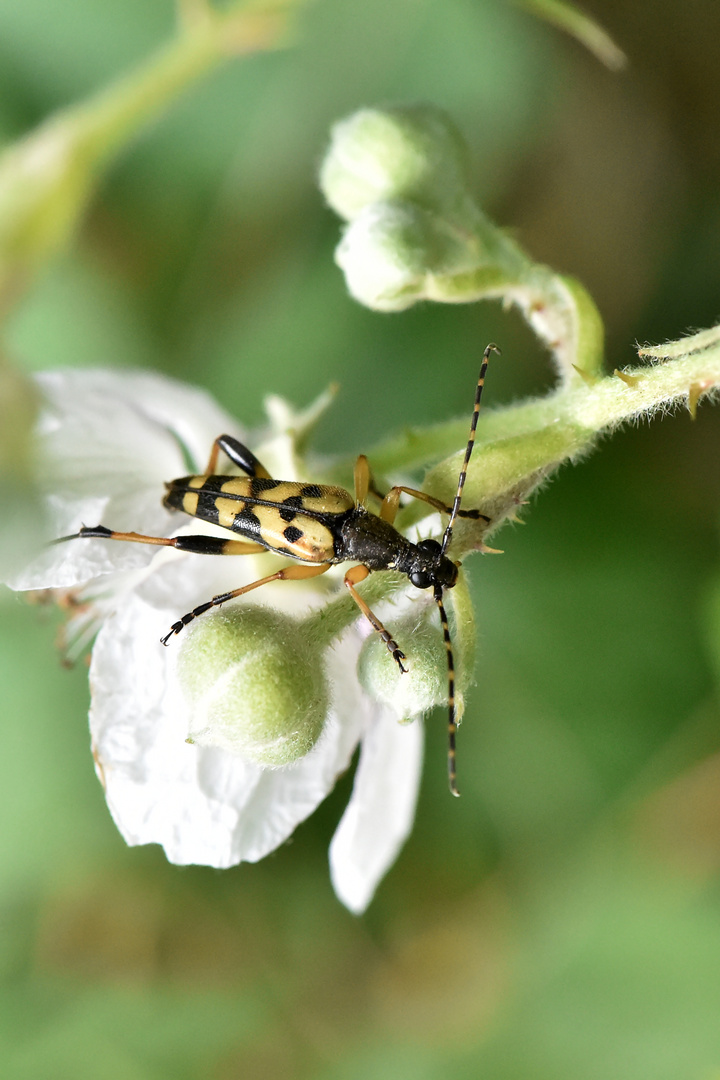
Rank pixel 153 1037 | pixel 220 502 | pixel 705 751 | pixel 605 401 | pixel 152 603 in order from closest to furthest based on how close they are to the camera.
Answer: pixel 605 401 < pixel 152 603 < pixel 220 502 < pixel 705 751 < pixel 153 1037

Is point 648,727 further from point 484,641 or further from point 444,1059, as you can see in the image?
point 444,1059

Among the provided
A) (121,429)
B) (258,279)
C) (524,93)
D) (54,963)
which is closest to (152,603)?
(121,429)

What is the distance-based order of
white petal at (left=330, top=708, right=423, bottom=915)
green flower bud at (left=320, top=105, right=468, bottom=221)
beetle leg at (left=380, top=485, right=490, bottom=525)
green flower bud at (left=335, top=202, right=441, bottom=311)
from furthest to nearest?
white petal at (left=330, top=708, right=423, bottom=915) < green flower bud at (left=320, top=105, right=468, bottom=221) < green flower bud at (left=335, top=202, right=441, bottom=311) < beetle leg at (left=380, top=485, right=490, bottom=525)

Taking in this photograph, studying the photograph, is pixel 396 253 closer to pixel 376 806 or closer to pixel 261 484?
pixel 261 484

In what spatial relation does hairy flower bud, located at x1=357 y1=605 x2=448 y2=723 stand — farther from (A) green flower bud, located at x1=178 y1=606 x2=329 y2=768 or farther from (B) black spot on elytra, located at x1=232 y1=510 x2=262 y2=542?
(B) black spot on elytra, located at x1=232 y1=510 x2=262 y2=542

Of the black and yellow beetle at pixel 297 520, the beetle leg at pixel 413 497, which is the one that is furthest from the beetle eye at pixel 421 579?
the beetle leg at pixel 413 497

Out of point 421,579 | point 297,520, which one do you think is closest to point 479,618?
point 297,520

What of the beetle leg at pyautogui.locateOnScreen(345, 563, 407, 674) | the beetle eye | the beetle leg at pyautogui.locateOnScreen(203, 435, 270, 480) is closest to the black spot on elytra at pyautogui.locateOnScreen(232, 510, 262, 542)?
the beetle leg at pyautogui.locateOnScreen(203, 435, 270, 480)
